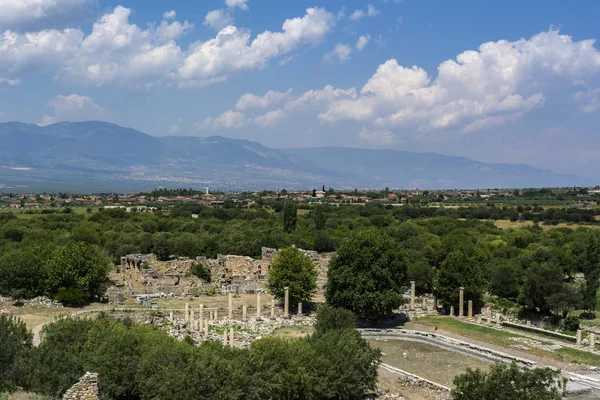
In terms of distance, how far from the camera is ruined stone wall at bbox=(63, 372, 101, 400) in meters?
17.7

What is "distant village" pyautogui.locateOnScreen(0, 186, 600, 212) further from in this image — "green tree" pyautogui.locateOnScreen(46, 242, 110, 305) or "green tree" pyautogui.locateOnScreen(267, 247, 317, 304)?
"green tree" pyautogui.locateOnScreen(267, 247, 317, 304)

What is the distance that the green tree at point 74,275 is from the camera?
41.3m

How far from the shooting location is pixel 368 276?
120 ft

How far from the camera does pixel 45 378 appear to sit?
20.2m

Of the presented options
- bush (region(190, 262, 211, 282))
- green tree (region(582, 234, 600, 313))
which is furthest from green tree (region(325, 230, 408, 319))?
bush (region(190, 262, 211, 282))

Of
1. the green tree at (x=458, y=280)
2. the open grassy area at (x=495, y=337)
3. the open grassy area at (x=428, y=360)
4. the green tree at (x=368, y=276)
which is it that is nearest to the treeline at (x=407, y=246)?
the green tree at (x=458, y=280)

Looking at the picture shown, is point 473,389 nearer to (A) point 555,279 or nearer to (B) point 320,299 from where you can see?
(A) point 555,279

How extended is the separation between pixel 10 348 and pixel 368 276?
21.3 m

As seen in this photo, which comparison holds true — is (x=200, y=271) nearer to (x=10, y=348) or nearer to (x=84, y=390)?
(x=10, y=348)

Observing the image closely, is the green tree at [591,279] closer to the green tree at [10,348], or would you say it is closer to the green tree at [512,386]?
the green tree at [512,386]

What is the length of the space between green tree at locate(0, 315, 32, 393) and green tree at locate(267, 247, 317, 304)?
20.3 metres

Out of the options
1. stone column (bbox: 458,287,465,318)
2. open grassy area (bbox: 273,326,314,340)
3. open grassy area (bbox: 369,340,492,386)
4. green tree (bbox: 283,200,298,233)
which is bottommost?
open grassy area (bbox: 369,340,492,386)

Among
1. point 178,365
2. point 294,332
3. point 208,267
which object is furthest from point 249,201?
point 178,365

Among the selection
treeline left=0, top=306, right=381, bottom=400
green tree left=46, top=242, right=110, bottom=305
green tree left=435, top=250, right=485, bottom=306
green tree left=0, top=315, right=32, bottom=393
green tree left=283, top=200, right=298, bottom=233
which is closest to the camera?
treeline left=0, top=306, right=381, bottom=400
